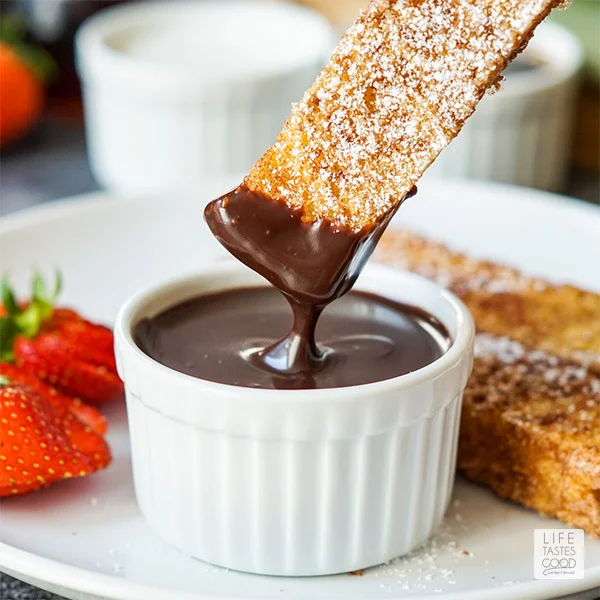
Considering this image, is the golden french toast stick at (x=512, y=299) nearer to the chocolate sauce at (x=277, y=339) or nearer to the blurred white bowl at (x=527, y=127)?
the chocolate sauce at (x=277, y=339)

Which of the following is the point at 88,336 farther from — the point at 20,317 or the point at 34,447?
the point at 34,447

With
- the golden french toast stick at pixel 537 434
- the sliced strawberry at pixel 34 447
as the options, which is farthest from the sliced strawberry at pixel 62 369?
the golden french toast stick at pixel 537 434

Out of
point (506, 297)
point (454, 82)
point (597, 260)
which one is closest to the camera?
point (454, 82)

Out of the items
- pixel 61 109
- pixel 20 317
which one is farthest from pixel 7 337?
pixel 61 109

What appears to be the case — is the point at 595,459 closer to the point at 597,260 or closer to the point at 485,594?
the point at 485,594

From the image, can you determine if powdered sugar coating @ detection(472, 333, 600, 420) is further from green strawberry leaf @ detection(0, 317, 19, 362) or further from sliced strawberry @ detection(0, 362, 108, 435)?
green strawberry leaf @ detection(0, 317, 19, 362)

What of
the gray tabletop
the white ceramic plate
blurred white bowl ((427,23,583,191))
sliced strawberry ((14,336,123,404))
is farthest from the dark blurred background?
sliced strawberry ((14,336,123,404))

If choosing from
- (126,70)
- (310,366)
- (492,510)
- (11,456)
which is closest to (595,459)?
(492,510)
